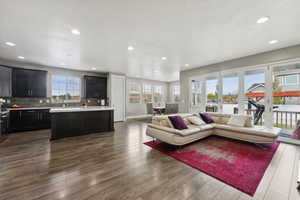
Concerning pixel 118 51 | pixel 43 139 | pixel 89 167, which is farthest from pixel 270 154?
pixel 43 139

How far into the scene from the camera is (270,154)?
2.83m

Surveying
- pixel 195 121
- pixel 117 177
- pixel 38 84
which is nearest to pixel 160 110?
pixel 195 121

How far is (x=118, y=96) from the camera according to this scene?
696 centimetres

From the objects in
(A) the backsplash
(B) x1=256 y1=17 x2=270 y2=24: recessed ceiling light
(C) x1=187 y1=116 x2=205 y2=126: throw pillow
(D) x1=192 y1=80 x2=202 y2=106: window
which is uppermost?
(B) x1=256 y1=17 x2=270 y2=24: recessed ceiling light

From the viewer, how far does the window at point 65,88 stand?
5.73 m

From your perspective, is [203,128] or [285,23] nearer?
[285,23]

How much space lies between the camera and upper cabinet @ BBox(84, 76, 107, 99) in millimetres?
6254

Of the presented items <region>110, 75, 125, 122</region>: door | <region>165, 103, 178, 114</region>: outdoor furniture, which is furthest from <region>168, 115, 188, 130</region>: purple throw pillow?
<region>110, 75, 125, 122</region>: door

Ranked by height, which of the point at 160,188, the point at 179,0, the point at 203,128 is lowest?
the point at 160,188

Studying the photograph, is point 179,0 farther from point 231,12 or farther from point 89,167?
point 89,167

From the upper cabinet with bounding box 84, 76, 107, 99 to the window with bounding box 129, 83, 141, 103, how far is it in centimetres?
213

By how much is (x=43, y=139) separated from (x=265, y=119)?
7.24 metres

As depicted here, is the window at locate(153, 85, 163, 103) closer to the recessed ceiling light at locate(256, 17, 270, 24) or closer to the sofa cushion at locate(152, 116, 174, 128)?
the sofa cushion at locate(152, 116, 174, 128)

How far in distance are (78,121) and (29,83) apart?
115 inches
